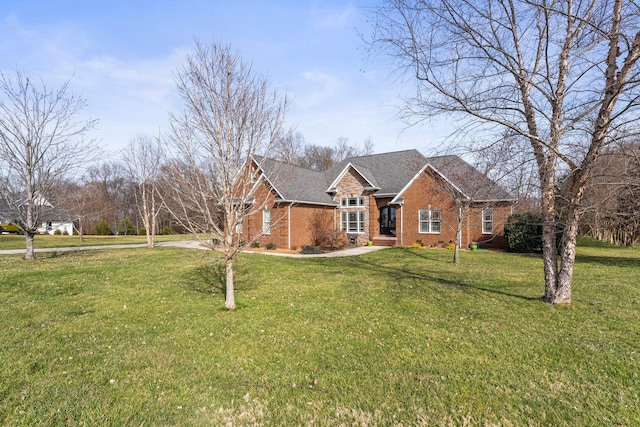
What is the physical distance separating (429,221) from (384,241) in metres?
3.18

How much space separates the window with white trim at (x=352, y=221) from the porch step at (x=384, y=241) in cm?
114

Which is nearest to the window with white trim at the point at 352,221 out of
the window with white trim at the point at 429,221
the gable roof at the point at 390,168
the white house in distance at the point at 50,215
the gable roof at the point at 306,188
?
the gable roof at the point at 306,188

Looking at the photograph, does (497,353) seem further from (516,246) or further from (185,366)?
(516,246)

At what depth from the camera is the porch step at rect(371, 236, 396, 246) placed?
21578 millimetres

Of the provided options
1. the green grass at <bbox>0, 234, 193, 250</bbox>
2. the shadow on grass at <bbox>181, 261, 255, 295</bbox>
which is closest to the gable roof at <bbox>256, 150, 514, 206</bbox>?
the shadow on grass at <bbox>181, 261, 255, 295</bbox>

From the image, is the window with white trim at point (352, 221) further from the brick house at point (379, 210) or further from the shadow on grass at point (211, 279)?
the shadow on grass at point (211, 279)

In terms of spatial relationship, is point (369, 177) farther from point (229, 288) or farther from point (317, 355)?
point (317, 355)

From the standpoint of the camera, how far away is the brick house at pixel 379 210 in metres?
19.6

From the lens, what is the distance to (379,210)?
23.3 meters

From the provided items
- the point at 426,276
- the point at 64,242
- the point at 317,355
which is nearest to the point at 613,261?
the point at 426,276

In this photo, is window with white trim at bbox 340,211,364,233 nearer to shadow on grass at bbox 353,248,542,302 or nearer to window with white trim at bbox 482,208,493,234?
shadow on grass at bbox 353,248,542,302

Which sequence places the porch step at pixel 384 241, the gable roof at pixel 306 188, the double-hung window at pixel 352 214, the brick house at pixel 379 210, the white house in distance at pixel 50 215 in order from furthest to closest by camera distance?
1. the double-hung window at pixel 352 214
2. the porch step at pixel 384 241
3. the gable roof at pixel 306 188
4. the brick house at pixel 379 210
5. the white house in distance at pixel 50 215

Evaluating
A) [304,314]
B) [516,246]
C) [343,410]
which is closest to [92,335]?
[304,314]

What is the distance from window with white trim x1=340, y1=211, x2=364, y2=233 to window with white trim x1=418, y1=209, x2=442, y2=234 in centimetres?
400
